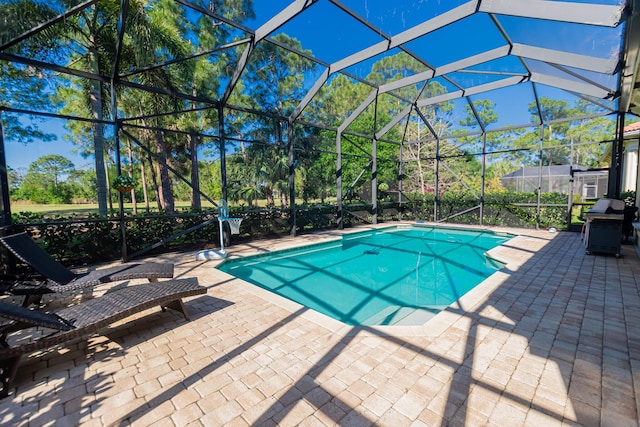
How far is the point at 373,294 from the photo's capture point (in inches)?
203

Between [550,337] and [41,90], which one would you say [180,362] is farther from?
[41,90]

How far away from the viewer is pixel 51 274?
11.3 ft

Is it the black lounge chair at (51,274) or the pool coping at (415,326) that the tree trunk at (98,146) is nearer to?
the black lounge chair at (51,274)

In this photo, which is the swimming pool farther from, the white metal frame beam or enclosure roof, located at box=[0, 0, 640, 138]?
the white metal frame beam

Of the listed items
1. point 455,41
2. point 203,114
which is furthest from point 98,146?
point 455,41

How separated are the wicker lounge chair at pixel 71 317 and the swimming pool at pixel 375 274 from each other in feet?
7.70

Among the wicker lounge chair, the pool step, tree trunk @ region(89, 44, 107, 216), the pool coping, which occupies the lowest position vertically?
the pool step

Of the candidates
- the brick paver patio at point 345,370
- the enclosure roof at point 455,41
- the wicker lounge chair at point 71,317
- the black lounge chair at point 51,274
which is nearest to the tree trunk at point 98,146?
the enclosure roof at point 455,41

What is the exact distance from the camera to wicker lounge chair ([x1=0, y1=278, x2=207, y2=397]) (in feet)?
6.77

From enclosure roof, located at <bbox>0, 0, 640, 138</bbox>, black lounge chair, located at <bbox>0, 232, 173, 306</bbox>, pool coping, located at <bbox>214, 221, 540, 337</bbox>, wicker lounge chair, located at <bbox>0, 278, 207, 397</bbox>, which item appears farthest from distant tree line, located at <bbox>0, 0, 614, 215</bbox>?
pool coping, located at <bbox>214, 221, 540, 337</bbox>

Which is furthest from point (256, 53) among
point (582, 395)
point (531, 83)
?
point (582, 395)

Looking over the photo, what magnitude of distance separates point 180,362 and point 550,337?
358 centimetres

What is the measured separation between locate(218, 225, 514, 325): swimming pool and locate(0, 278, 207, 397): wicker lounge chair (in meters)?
2.35

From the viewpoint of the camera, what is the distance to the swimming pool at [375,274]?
4.60 meters
